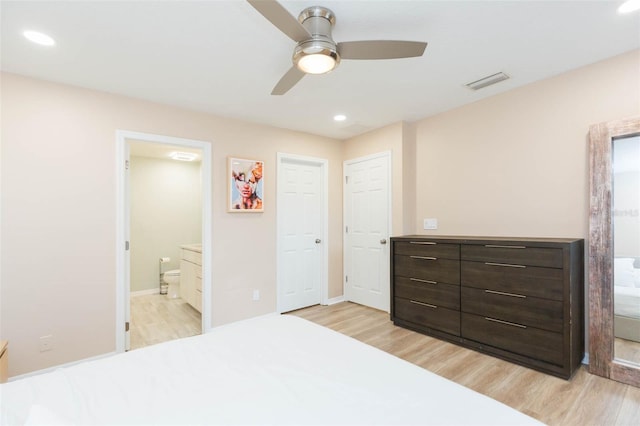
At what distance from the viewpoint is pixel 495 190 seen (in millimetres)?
3064

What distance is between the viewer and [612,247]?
2.25 metres

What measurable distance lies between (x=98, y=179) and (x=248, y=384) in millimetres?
2607

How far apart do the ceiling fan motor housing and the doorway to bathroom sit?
81.9 inches

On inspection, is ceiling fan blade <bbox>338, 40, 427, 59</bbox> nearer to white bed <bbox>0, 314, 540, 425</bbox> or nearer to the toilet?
white bed <bbox>0, 314, 540, 425</bbox>

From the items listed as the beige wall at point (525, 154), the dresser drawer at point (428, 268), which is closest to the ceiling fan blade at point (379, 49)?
the beige wall at point (525, 154)

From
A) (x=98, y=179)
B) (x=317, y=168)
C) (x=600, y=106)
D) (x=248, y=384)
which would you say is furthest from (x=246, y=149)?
(x=600, y=106)

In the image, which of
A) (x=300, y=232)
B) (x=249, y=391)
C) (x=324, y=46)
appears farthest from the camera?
(x=300, y=232)

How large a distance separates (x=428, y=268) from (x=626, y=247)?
1522 millimetres

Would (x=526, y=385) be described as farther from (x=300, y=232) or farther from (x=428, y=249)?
(x=300, y=232)

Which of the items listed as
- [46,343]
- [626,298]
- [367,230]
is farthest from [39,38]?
[626,298]

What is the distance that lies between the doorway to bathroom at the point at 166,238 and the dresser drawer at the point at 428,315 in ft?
7.29

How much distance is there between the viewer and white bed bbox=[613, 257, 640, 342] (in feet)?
7.23

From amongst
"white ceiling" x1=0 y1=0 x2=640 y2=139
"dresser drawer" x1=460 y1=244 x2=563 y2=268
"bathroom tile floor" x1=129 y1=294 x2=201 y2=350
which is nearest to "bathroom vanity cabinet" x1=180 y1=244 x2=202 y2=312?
"bathroom tile floor" x1=129 y1=294 x2=201 y2=350

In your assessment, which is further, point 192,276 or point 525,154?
point 192,276
